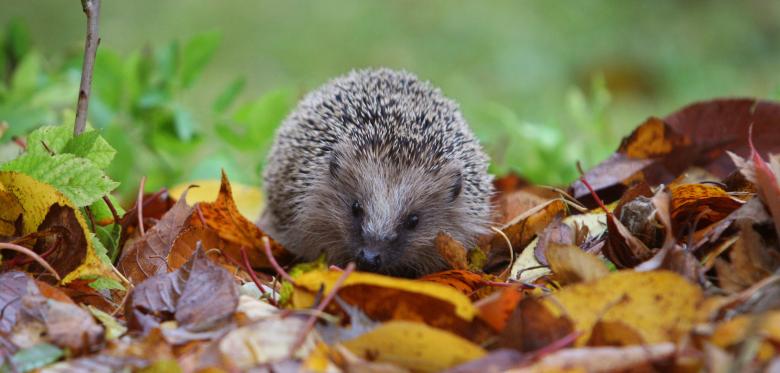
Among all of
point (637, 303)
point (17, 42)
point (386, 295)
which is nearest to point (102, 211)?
point (386, 295)

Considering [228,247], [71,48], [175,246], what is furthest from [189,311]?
[71,48]

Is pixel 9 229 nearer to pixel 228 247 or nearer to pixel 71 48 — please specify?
pixel 228 247

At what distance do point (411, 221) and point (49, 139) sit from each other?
1.64 metres

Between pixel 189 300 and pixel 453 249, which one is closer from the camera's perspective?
pixel 189 300

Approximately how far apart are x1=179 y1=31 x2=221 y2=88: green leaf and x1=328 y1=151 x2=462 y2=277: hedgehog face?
1.20 metres

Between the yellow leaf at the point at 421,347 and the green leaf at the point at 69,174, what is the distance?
3.59 ft

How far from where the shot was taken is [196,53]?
15.0ft

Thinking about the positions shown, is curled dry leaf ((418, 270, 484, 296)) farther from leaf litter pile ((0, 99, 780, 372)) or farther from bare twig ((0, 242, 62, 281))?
bare twig ((0, 242, 62, 281))

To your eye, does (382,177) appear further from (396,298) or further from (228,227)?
(396,298)

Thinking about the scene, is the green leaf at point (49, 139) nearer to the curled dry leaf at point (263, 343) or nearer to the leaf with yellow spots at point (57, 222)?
the leaf with yellow spots at point (57, 222)

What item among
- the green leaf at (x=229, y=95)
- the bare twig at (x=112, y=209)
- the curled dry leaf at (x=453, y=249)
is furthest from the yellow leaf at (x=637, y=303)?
the green leaf at (x=229, y=95)

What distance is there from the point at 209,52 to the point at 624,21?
799 cm

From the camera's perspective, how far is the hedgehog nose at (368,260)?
332 cm

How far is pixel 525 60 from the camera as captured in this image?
1087 centimetres
